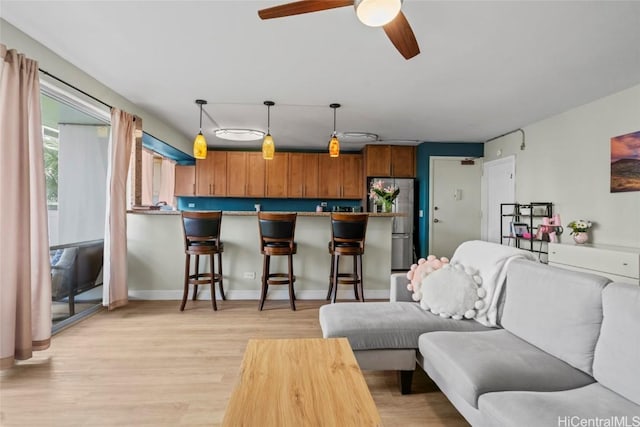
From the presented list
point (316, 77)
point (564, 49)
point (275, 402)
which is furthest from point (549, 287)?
point (316, 77)

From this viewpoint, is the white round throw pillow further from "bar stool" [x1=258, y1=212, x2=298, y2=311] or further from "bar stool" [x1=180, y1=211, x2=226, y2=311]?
"bar stool" [x1=180, y1=211, x2=226, y2=311]

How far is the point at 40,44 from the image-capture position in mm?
2527

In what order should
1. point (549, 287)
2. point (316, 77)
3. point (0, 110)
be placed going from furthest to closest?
point (316, 77) → point (0, 110) → point (549, 287)

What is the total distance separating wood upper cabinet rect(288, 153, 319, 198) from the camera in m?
6.52

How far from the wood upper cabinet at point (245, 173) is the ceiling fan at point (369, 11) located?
4.86 meters

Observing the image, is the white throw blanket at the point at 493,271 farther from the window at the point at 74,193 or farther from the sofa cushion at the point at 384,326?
the window at the point at 74,193

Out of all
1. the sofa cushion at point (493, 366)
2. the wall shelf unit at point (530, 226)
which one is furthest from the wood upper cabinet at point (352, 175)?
the sofa cushion at point (493, 366)

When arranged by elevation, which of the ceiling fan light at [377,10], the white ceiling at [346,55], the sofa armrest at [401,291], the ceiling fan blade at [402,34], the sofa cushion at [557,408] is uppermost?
the white ceiling at [346,55]

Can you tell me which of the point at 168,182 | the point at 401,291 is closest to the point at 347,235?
the point at 401,291

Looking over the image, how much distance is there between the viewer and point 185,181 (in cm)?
649

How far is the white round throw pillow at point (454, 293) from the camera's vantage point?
2070mm

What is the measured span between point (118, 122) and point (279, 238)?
7.11 feet

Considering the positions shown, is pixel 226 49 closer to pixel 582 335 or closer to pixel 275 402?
pixel 275 402

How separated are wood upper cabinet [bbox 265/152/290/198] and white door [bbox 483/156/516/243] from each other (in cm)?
376
